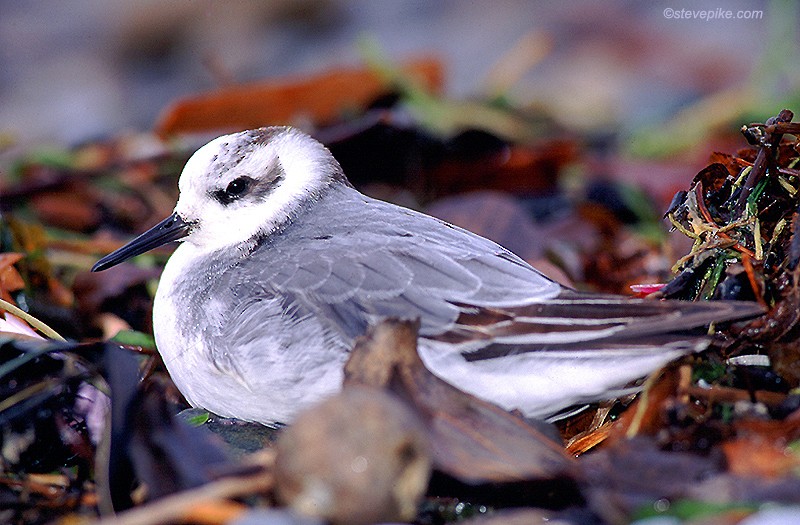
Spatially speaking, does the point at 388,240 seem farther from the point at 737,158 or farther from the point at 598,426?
the point at 737,158

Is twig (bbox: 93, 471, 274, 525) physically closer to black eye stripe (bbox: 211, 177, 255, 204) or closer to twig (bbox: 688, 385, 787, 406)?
twig (bbox: 688, 385, 787, 406)

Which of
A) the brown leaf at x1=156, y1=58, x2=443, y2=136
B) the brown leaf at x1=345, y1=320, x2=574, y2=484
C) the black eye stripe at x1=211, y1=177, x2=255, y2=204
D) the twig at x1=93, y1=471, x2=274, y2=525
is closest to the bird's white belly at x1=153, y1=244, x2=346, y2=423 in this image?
the brown leaf at x1=345, y1=320, x2=574, y2=484

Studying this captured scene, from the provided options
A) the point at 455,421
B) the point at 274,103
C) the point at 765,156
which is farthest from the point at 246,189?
the point at 274,103

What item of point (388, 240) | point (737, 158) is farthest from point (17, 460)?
point (737, 158)

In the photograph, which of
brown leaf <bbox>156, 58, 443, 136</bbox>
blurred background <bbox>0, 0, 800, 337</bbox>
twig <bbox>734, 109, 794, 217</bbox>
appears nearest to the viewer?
twig <bbox>734, 109, 794, 217</bbox>

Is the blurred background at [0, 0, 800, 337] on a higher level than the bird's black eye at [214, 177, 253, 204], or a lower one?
lower

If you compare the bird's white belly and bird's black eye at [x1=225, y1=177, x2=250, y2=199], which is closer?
the bird's white belly

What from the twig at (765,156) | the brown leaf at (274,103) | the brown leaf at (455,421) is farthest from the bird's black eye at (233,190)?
the brown leaf at (274,103)

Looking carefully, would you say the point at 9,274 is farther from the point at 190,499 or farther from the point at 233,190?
the point at 190,499
